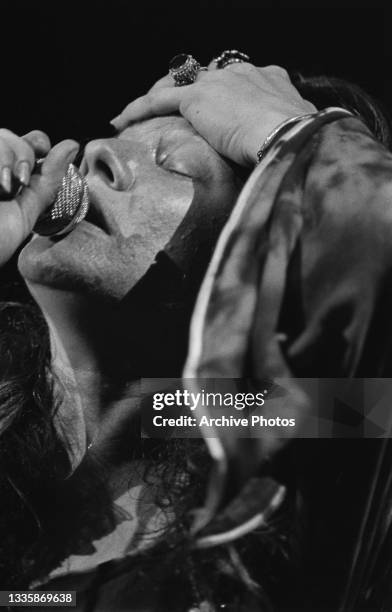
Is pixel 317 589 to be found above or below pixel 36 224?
below

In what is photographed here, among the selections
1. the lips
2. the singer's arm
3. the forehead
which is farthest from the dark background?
the singer's arm

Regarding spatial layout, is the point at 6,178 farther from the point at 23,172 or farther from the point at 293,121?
the point at 293,121

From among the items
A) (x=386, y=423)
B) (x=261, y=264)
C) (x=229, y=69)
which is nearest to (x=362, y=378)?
(x=386, y=423)

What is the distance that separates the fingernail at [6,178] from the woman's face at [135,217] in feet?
0.59

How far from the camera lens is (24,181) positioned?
78cm

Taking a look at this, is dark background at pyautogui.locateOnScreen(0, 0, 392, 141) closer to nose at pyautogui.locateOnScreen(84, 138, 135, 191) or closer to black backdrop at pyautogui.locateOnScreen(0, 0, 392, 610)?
black backdrop at pyautogui.locateOnScreen(0, 0, 392, 610)

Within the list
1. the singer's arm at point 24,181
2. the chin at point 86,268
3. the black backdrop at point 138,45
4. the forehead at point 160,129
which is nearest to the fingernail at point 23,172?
the singer's arm at point 24,181

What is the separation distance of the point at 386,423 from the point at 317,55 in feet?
2.59

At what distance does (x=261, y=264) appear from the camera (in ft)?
2.16

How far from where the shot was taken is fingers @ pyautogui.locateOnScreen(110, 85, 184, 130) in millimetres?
1044

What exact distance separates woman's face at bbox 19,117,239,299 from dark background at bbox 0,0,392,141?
36 centimetres

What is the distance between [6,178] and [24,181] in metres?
0.02

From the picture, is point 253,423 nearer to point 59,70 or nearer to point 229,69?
point 229,69

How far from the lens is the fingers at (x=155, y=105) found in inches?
41.1
